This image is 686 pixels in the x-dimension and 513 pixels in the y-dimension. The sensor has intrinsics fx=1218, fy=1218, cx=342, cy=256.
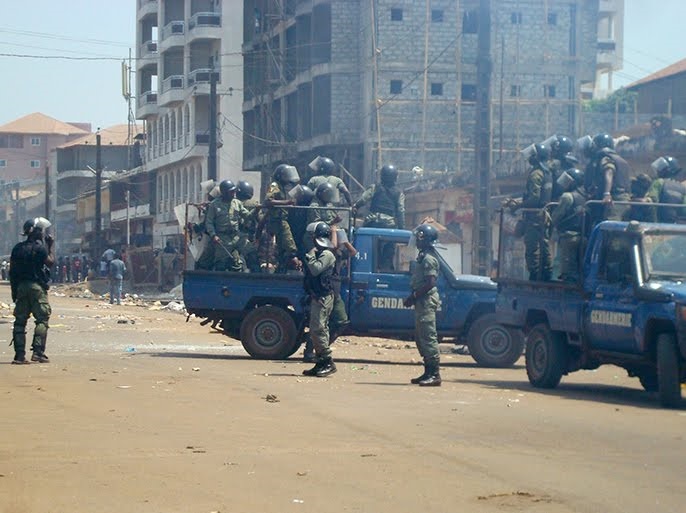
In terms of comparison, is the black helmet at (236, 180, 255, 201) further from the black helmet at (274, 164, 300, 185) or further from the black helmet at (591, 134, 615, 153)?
the black helmet at (591, 134, 615, 153)

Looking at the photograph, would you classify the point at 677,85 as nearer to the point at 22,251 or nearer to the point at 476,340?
the point at 476,340

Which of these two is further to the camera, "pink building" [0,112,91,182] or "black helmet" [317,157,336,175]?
"pink building" [0,112,91,182]

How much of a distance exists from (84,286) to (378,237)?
43351 mm

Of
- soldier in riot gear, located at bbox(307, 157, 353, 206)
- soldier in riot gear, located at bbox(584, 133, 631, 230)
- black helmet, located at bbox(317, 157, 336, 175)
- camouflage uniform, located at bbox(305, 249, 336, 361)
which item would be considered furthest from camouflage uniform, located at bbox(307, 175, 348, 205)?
soldier in riot gear, located at bbox(584, 133, 631, 230)

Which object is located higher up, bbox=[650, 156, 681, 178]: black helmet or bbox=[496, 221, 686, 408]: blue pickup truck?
bbox=[650, 156, 681, 178]: black helmet

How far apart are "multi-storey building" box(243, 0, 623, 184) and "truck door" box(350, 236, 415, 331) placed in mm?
30742

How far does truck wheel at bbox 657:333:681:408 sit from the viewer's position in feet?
39.8

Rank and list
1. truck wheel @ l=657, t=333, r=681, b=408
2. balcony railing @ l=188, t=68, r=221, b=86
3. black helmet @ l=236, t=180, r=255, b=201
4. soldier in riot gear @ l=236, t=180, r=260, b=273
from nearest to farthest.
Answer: truck wheel @ l=657, t=333, r=681, b=408 < soldier in riot gear @ l=236, t=180, r=260, b=273 < black helmet @ l=236, t=180, r=255, b=201 < balcony railing @ l=188, t=68, r=221, b=86

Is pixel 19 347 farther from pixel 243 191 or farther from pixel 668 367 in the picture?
pixel 668 367

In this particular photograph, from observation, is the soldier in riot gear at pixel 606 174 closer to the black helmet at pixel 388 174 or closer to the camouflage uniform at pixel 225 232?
the black helmet at pixel 388 174

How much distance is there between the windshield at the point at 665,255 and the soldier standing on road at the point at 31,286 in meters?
7.85

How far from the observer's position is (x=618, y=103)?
6400 centimetres

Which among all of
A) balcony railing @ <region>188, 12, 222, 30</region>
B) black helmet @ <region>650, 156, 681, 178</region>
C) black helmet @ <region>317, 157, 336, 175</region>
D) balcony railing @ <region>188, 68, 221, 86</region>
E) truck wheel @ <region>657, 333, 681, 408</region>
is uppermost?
balcony railing @ <region>188, 12, 222, 30</region>

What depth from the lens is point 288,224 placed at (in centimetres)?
1833
